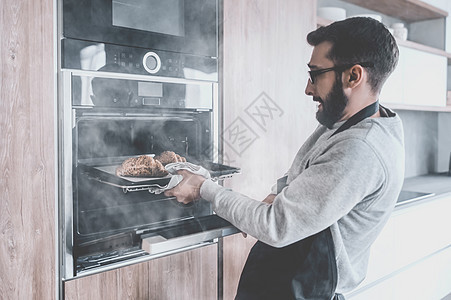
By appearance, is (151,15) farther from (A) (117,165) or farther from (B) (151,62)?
(A) (117,165)

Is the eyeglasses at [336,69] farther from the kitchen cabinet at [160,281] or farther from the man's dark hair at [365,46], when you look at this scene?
the kitchen cabinet at [160,281]

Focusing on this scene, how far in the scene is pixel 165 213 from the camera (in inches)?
50.9

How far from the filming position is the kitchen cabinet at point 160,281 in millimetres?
1157

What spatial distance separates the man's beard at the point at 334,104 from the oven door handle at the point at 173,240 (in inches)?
15.7

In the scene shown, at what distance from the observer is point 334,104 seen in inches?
41.8

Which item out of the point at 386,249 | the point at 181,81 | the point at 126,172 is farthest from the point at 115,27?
the point at 386,249

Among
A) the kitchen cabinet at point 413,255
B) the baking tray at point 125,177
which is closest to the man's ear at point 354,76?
the baking tray at point 125,177

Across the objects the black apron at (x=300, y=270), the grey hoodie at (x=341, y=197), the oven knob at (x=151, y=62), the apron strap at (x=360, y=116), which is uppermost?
the oven knob at (x=151, y=62)

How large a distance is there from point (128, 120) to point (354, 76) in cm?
65

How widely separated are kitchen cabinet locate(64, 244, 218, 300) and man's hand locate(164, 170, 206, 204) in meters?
0.31

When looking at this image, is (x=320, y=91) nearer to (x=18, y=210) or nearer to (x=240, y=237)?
(x=240, y=237)

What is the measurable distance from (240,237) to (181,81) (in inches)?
24.8

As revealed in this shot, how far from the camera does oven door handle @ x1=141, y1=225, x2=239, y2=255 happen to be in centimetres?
98

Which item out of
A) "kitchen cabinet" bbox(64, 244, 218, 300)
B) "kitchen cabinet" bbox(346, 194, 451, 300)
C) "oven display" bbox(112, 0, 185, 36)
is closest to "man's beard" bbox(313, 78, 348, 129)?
"oven display" bbox(112, 0, 185, 36)
